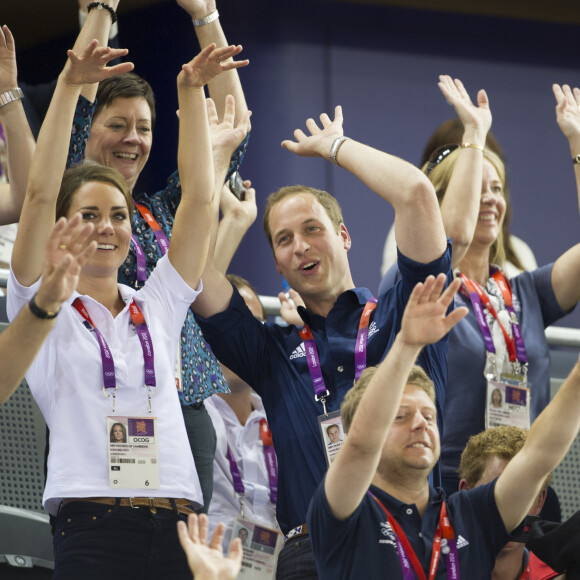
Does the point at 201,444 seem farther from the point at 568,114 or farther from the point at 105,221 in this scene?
the point at 568,114

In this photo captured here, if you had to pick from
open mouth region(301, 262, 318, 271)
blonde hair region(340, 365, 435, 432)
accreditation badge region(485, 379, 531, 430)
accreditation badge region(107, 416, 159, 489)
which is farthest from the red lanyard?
accreditation badge region(107, 416, 159, 489)

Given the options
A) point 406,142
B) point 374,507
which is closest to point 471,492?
point 374,507

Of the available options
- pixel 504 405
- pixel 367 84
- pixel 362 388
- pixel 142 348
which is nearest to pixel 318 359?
pixel 362 388

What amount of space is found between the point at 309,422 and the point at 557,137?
422 centimetres

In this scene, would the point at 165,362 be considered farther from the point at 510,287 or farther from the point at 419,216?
the point at 510,287

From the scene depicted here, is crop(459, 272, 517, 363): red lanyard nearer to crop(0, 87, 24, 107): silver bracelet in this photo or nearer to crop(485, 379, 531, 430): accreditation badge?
crop(485, 379, 531, 430): accreditation badge

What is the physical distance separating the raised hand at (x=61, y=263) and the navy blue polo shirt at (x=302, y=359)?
799mm

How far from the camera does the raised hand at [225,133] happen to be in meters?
3.00

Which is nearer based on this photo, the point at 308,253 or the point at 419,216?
the point at 419,216

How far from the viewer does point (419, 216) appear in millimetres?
2701

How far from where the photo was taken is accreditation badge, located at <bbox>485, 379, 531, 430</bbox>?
3.18 metres

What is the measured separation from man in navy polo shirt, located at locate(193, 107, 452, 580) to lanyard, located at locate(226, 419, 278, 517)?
0.89 metres

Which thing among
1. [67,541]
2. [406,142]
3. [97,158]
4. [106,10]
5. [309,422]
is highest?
[406,142]

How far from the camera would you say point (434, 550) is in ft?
7.82
